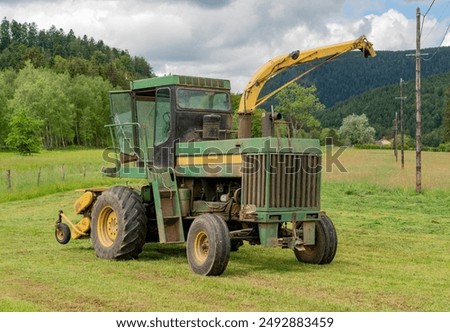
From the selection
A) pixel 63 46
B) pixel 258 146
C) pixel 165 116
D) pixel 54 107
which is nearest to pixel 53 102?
pixel 54 107

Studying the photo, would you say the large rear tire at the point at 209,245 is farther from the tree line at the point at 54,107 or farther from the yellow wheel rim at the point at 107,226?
the tree line at the point at 54,107

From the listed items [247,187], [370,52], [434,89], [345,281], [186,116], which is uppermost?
[434,89]

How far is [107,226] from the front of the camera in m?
12.9

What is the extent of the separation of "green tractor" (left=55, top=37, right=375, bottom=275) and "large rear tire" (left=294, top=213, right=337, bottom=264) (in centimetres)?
2

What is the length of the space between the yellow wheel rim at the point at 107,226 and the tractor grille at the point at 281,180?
287cm

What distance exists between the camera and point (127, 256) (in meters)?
12.3

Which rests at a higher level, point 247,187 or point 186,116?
point 186,116

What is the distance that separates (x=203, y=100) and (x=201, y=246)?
2933 millimetres

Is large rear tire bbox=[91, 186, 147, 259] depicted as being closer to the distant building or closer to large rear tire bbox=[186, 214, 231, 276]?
large rear tire bbox=[186, 214, 231, 276]

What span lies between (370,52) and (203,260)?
5764 millimetres

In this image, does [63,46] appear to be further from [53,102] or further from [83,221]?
[83,221]

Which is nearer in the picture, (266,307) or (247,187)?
(266,307)
